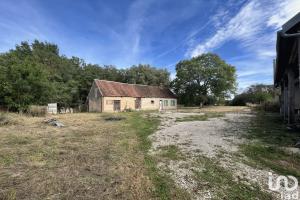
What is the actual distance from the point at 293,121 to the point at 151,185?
1025 cm

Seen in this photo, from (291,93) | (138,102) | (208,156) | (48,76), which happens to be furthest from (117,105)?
(208,156)

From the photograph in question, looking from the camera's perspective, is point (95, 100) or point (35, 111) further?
point (95, 100)

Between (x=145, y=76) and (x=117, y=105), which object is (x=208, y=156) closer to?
(x=117, y=105)

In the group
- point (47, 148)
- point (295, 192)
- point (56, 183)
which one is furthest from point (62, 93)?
point (295, 192)

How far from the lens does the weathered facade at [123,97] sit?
26500 millimetres

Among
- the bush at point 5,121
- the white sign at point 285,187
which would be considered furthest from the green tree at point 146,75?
the white sign at point 285,187

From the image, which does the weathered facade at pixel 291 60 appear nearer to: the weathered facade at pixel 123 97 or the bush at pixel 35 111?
the bush at pixel 35 111

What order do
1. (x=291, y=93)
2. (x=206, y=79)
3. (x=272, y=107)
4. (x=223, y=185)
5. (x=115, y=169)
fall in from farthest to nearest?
1. (x=206, y=79)
2. (x=272, y=107)
3. (x=291, y=93)
4. (x=115, y=169)
5. (x=223, y=185)

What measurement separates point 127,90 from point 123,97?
7.99 ft

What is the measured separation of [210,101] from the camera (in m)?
36.8

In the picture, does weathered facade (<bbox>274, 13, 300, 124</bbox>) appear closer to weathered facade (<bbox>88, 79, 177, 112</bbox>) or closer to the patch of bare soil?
the patch of bare soil

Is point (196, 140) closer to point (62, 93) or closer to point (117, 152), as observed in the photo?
point (117, 152)

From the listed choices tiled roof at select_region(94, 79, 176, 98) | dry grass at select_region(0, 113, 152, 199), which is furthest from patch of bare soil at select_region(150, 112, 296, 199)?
tiled roof at select_region(94, 79, 176, 98)

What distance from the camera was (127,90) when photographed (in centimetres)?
3050
